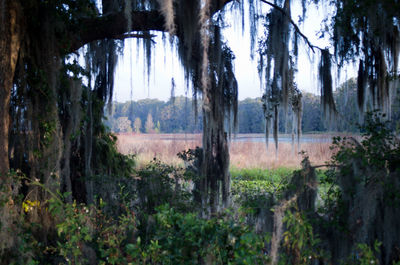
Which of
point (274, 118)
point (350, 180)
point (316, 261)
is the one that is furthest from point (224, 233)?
point (274, 118)

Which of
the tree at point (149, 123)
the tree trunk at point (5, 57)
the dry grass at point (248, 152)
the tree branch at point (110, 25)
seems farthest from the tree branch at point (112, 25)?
the tree at point (149, 123)

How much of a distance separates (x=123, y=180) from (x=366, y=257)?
314cm

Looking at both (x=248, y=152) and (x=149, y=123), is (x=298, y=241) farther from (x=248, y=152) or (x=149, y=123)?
(x=149, y=123)

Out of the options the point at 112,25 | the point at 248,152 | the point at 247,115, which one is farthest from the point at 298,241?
the point at 247,115

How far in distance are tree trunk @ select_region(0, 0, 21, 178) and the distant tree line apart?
2067 mm

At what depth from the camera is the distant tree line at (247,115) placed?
4.86m

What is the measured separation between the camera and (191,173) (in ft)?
15.4

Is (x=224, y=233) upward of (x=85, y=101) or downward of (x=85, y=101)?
downward

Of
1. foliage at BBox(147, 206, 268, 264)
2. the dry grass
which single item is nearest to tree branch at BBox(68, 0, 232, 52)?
foliage at BBox(147, 206, 268, 264)

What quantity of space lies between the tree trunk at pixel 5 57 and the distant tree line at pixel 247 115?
207 centimetres

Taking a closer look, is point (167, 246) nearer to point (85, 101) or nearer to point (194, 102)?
point (194, 102)

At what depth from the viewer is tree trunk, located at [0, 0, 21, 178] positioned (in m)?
3.24

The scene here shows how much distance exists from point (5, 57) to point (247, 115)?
17.7m

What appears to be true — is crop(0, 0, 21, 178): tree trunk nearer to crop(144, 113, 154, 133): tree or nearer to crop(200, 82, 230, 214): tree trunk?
crop(200, 82, 230, 214): tree trunk
